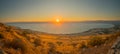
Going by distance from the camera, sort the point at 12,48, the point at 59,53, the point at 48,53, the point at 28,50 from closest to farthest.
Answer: the point at 12,48 → the point at 28,50 → the point at 48,53 → the point at 59,53

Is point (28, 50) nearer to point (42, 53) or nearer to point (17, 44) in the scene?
point (17, 44)

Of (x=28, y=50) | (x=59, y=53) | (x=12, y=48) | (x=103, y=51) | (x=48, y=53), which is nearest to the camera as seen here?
(x=103, y=51)

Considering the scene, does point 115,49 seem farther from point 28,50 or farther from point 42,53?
point 42,53

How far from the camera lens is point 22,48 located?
69.4 ft

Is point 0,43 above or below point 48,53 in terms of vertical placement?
above

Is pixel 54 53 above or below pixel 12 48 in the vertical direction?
below

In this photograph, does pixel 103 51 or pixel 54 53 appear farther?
pixel 54 53

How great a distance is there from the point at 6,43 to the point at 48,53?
7468 mm

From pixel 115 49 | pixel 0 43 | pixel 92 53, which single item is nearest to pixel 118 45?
pixel 115 49

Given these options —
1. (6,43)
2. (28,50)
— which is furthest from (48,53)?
(6,43)

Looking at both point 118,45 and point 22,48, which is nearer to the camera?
point 118,45

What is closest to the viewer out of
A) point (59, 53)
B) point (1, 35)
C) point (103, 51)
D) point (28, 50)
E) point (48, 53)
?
point (103, 51)

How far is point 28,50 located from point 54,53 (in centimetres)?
700

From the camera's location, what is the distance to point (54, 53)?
93.5 feet
